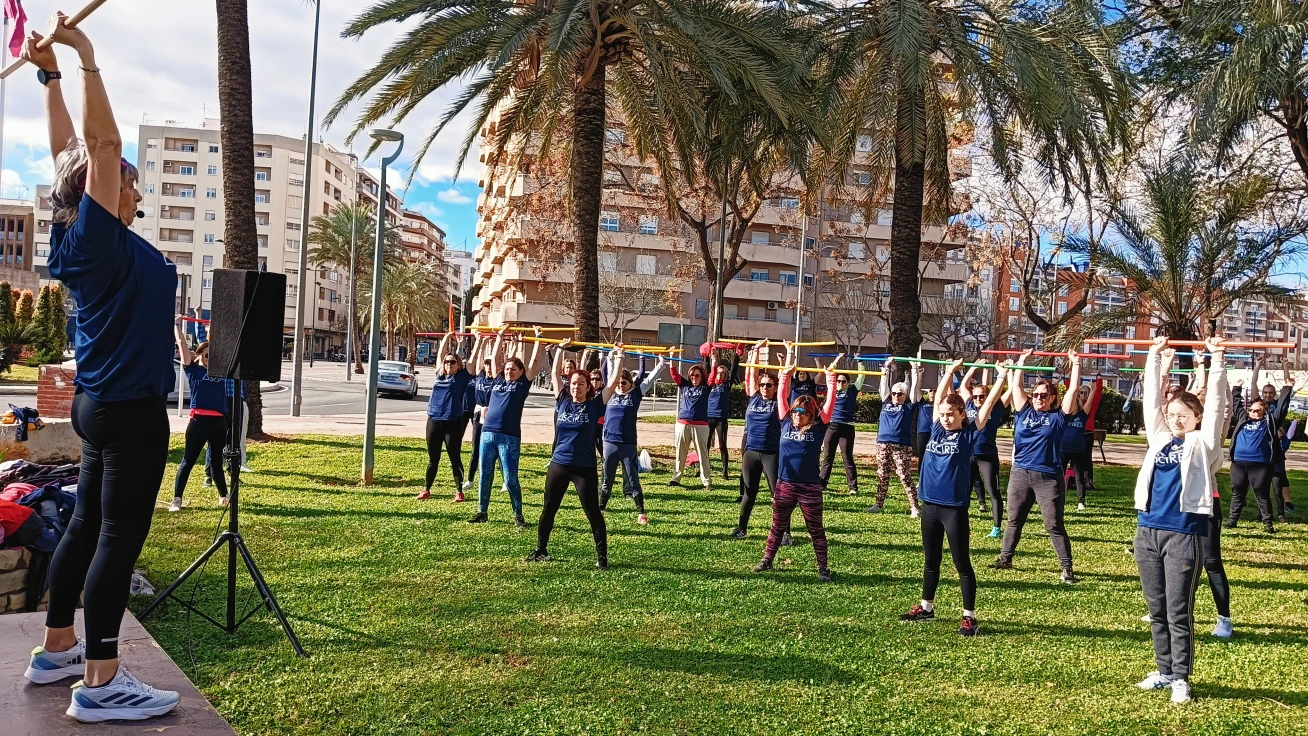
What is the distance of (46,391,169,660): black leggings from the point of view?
3.43 metres

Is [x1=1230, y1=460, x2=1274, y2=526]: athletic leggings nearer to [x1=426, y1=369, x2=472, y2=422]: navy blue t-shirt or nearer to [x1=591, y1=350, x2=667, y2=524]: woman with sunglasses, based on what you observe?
[x1=591, y1=350, x2=667, y2=524]: woman with sunglasses

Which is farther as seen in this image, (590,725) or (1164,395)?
(1164,395)

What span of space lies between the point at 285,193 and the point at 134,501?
293 feet

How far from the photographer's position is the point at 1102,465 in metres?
19.4

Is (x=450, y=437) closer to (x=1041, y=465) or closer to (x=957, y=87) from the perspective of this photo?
(x=1041, y=465)

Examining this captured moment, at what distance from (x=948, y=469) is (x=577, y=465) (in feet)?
10.3

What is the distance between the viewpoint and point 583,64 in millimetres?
14430

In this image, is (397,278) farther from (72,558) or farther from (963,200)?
(72,558)

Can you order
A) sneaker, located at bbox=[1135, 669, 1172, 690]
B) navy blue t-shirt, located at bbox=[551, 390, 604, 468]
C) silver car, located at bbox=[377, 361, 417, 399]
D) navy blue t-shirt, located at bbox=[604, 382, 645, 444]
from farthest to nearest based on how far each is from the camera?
silver car, located at bbox=[377, 361, 417, 399]
navy blue t-shirt, located at bbox=[604, 382, 645, 444]
navy blue t-shirt, located at bbox=[551, 390, 604, 468]
sneaker, located at bbox=[1135, 669, 1172, 690]

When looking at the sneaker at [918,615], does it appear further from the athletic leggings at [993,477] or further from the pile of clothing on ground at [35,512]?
the pile of clothing on ground at [35,512]

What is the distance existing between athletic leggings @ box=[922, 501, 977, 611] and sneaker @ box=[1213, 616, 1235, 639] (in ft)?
6.26

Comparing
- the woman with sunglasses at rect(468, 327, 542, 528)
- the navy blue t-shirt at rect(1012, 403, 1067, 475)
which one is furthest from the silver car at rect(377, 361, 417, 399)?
the navy blue t-shirt at rect(1012, 403, 1067, 475)

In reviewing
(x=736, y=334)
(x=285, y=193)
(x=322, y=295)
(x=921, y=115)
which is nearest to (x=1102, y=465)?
(x=921, y=115)

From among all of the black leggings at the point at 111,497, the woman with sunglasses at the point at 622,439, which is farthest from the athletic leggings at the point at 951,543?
the black leggings at the point at 111,497
